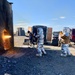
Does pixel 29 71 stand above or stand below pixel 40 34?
below

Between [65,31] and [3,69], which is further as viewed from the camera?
[65,31]

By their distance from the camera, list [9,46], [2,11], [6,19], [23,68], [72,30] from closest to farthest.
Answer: [23,68], [2,11], [6,19], [9,46], [72,30]

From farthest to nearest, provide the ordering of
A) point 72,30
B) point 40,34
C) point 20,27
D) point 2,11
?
point 20,27
point 72,30
point 2,11
point 40,34

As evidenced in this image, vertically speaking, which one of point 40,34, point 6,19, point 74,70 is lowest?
point 74,70

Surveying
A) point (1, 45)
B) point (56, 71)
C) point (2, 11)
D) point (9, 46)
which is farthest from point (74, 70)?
point (9, 46)

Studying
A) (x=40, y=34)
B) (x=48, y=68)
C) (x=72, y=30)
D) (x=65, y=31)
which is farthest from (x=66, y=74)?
(x=72, y=30)

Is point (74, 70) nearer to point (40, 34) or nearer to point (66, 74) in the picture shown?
point (66, 74)

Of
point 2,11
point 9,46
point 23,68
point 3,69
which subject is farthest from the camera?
point 9,46

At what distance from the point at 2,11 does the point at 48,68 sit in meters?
6.97

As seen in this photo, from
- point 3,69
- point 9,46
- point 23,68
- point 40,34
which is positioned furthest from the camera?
point 9,46

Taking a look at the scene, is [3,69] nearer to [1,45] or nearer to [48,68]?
[48,68]

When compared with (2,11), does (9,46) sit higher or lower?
lower

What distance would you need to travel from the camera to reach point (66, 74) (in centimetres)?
940

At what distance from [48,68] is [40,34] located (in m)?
4.30
